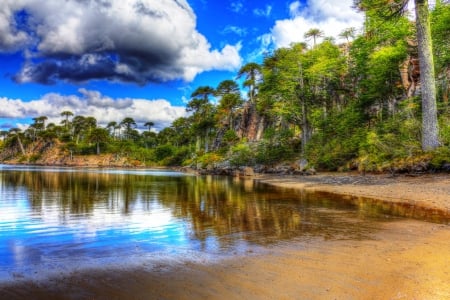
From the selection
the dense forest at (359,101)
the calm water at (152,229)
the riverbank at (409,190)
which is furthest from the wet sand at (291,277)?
the dense forest at (359,101)

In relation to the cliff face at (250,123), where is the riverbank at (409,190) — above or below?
below

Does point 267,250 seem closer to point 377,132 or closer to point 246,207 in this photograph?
point 246,207

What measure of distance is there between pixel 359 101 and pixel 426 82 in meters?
13.7

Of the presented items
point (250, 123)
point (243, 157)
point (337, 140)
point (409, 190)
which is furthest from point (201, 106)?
point (409, 190)

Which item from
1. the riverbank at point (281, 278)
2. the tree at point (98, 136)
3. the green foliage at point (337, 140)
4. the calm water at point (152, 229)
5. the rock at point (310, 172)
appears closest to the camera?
the riverbank at point (281, 278)

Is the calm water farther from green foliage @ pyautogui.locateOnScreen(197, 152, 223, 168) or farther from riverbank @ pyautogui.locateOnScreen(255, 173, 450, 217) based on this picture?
green foliage @ pyautogui.locateOnScreen(197, 152, 223, 168)

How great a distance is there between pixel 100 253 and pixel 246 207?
25.0ft

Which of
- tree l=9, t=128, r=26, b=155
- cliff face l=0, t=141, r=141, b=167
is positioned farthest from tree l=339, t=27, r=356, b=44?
tree l=9, t=128, r=26, b=155

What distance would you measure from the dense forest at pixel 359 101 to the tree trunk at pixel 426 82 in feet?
0.20

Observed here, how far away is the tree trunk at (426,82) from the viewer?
20859 mm

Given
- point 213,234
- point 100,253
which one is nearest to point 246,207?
point 213,234

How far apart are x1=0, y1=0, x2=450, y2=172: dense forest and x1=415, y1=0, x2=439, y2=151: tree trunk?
0.20ft

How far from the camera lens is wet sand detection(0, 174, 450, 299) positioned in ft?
14.7

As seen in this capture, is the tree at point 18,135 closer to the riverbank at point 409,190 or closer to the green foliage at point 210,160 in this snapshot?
the green foliage at point 210,160
